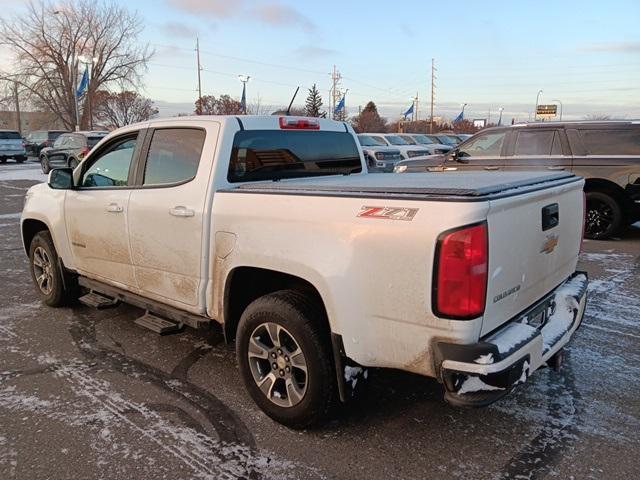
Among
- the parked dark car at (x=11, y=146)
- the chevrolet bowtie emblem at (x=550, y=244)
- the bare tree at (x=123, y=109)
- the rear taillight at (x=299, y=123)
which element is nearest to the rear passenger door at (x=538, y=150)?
the rear taillight at (x=299, y=123)

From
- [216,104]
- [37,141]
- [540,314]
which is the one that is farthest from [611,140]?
[216,104]

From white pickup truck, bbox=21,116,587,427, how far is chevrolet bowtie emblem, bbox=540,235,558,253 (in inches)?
0.5

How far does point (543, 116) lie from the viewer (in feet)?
221

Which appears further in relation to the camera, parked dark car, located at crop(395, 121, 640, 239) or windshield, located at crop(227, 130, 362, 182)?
parked dark car, located at crop(395, 121, 640, 239)

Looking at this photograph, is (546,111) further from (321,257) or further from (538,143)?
(321,257)

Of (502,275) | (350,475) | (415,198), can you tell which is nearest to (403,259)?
(415,198)

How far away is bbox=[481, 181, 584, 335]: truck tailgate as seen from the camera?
8.35ft

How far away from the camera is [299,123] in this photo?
14.0ft

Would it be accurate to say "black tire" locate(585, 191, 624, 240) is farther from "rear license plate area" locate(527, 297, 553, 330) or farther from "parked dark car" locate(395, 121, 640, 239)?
"rear license plate area" locate(527, 297, 553, 330)

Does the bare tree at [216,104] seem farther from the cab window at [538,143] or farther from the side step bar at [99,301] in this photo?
the side step bar at [99,301]

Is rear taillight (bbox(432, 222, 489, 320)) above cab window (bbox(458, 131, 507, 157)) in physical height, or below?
below

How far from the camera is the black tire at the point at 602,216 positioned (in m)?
8.66

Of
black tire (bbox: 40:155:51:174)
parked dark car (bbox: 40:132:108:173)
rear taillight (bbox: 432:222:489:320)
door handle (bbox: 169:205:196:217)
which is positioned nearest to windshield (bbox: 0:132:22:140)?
black tire (bbox: 40:155:51:174)

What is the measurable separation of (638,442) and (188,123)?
3.47 metres
